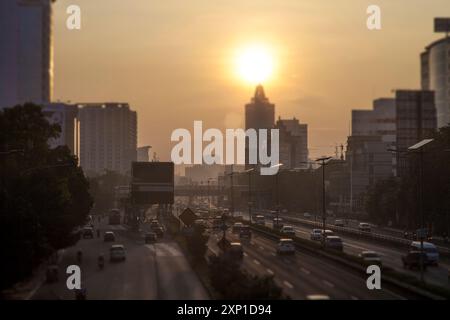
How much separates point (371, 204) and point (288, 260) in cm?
7814

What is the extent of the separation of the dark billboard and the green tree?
796 cm

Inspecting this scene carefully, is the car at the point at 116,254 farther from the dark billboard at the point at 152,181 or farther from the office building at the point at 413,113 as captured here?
the dark billboard at the point at 152,181

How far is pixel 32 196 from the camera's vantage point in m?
80.2

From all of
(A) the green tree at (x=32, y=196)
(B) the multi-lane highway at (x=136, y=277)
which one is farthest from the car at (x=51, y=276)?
(A) the green tree at (x=32, y=196)

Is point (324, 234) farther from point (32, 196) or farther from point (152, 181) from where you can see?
point (152, 181)

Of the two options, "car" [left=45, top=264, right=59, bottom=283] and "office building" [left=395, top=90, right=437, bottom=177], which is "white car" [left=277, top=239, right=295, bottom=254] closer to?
"office building" [left=395, top=90, right=437, bottom=177]

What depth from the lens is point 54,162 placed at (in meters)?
112

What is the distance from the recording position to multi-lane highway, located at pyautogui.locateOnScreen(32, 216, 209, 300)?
187ft

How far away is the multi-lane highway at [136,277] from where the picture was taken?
187 ft

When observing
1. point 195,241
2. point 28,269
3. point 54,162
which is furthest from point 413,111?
point 28,269

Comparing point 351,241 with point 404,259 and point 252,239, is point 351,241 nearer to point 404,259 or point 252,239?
point 252,239

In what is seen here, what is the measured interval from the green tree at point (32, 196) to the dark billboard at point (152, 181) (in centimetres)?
796

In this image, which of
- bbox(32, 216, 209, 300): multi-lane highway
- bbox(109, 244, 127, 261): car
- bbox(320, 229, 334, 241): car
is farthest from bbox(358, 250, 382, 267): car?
bbox(109, 244, 127, 261): car
